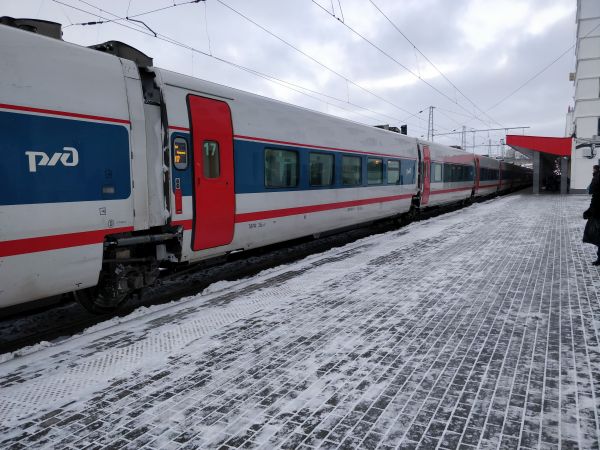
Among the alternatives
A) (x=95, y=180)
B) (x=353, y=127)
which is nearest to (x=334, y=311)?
(x=95, y=180)

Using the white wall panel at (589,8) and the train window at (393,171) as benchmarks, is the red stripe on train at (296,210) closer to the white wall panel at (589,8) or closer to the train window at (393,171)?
the train window at (393,171)

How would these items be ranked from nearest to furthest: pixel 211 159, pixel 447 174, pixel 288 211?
1. pixel 211 159
2. pixel 288 211
3. pixel 447 174

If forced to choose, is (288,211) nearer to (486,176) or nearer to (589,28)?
(486,176)

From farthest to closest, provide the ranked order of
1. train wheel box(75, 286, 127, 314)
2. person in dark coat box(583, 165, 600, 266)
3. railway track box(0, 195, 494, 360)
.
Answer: person in dark coat box(583, 165, 600, 266)
train wheel box(75, 286, 127, 314)
railway track box(0, 195, 494, 360)

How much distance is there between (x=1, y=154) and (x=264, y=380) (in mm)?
3134

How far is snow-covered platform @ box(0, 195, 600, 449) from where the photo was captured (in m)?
2.79

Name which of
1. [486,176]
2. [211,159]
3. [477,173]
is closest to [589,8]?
[486,176]

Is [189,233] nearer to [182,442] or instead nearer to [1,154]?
[1,154]

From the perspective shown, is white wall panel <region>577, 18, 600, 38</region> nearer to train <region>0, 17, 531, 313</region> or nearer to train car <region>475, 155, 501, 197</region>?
train car <region>475, 155, 501, 197</region>

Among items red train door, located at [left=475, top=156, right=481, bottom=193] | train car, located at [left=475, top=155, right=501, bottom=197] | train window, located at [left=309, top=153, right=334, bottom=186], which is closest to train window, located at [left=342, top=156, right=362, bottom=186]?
train window, located at [left=309, top=153, right=334, bottom=186]

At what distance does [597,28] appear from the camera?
2688 cm

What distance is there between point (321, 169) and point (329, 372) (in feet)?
21.6

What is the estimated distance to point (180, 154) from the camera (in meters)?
5.95

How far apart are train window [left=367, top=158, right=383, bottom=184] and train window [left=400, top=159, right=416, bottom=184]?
1804 millimetres
